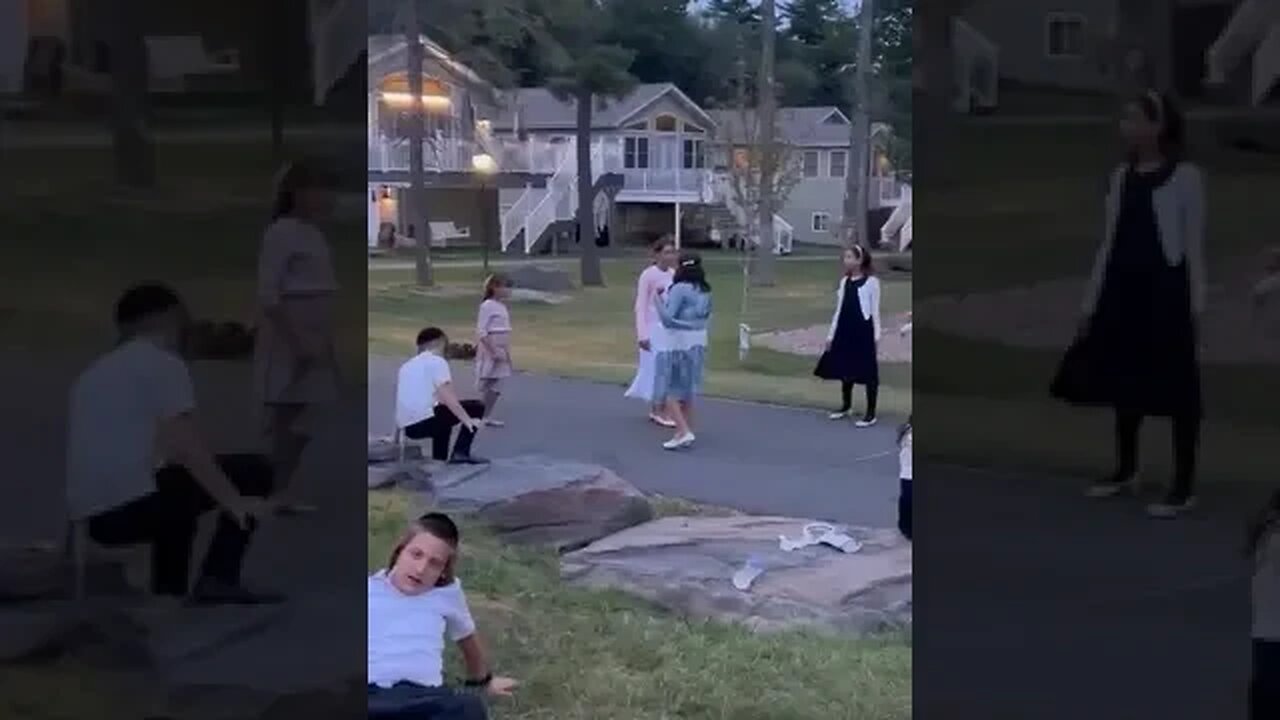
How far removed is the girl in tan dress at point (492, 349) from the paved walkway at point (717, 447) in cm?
6

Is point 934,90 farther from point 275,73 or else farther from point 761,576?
point 761,576

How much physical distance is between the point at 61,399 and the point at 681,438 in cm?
356

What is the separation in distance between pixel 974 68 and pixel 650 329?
3.50 meters

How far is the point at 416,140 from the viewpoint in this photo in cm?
378

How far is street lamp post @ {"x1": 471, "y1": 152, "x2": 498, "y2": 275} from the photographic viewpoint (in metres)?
4.05

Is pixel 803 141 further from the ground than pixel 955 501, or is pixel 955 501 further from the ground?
pixel 803 141

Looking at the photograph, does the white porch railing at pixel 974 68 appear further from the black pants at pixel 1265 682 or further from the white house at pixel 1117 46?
the black pants at pixel 1265 682

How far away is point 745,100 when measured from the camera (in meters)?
4.00

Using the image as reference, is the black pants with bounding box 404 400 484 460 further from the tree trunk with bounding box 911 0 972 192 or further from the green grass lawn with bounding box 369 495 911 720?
the tree trunk with bounding box 911 0 972 192

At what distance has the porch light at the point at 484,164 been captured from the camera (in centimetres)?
404

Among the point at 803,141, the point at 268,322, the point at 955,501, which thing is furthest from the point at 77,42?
the point at 803,141

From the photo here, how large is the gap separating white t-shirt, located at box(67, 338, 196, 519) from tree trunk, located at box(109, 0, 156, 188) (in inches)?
9.1

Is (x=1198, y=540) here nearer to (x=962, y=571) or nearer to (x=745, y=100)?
(x=962, y=571)

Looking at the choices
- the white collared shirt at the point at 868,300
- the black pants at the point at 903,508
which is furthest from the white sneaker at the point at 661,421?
the black pants at the point at 903,508
